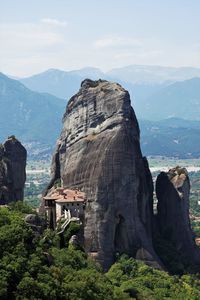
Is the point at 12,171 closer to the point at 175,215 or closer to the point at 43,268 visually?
the point at 175,215

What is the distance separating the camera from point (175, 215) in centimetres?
6538

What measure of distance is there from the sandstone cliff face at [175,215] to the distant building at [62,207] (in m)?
15.8

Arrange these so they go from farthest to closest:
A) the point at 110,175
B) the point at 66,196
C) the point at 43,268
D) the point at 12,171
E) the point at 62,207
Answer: the point at 12,171, the point at 110,175, the point at 66,196, the point at 62,207, the point at 43,268

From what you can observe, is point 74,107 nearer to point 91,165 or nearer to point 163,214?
point 91,165

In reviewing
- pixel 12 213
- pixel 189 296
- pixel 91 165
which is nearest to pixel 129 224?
pixel 91 165

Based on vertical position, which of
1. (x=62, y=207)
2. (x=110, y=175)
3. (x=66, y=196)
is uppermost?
(x=110, y=175)

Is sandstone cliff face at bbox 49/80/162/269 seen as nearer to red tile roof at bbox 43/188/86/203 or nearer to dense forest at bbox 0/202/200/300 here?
red tile roof at bbox 43/188/86/203


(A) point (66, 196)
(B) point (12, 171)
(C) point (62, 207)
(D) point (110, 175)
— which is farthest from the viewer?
(B) point (12, 171)

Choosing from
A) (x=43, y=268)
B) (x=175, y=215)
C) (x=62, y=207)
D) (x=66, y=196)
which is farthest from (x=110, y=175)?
(x=43, y=268)

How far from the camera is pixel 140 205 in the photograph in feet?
198

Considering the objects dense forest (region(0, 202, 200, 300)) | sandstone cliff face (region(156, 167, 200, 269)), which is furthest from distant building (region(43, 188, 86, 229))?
A: sandstone cliff face (region(156, 167, 200, 269))

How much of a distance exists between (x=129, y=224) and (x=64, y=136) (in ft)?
36.2

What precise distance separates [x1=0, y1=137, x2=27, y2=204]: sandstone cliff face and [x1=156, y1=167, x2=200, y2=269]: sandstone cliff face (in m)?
12.5

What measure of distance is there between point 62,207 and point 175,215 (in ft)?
63.2
